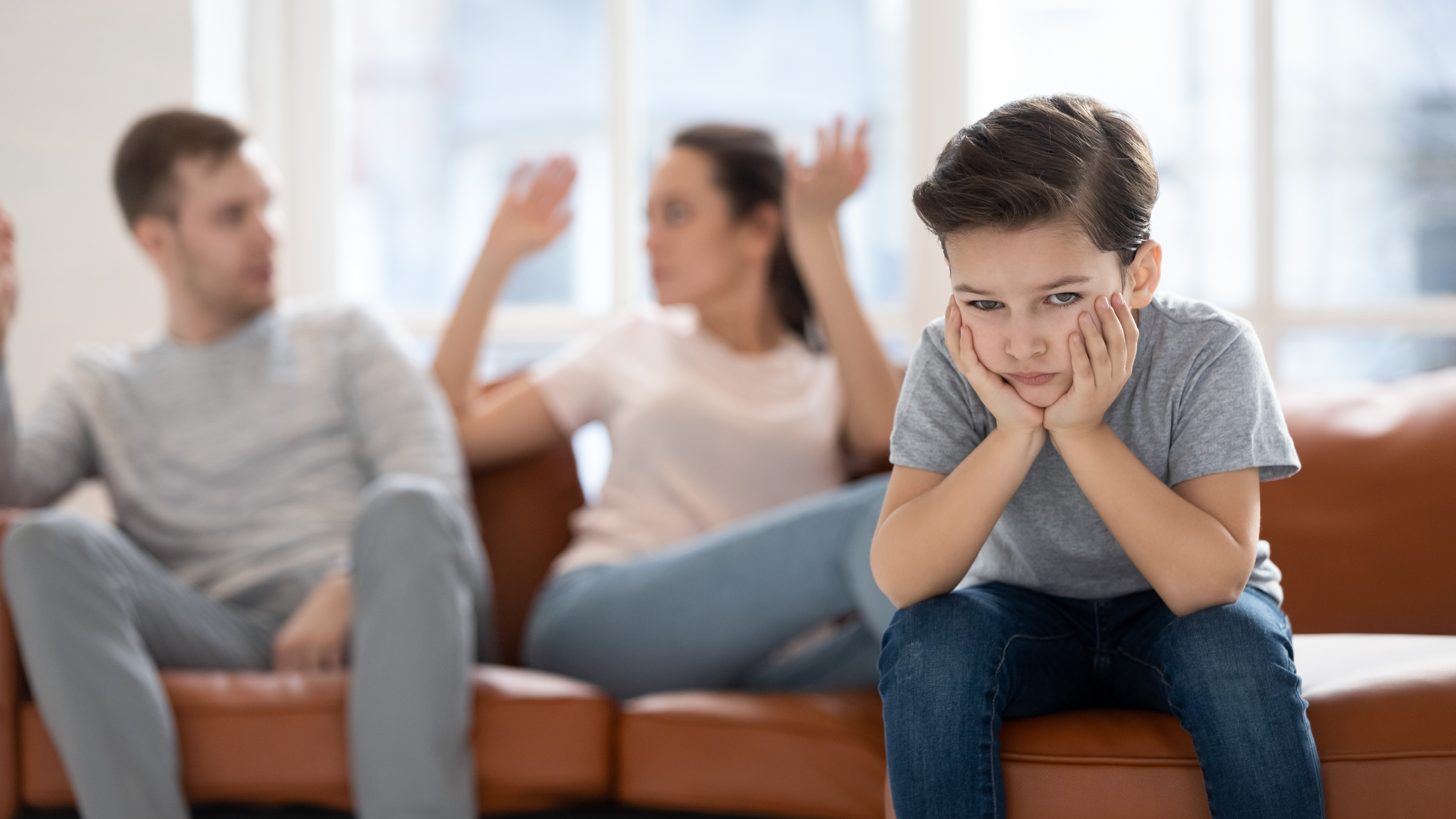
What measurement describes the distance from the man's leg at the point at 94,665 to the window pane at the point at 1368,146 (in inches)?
87.2

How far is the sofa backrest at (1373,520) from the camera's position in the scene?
1422 mm

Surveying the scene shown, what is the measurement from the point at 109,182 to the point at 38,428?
83 cm

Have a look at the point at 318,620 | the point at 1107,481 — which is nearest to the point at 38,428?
the point at 318,620

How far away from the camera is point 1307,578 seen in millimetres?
1474

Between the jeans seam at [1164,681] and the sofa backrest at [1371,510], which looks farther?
the sofa backrest at [1371,510]

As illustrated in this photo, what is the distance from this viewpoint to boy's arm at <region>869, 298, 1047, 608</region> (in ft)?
3.15

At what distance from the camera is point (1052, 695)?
3.32 feet

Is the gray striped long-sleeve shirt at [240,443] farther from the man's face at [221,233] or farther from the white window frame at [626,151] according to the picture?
the white window frame at [626,151]

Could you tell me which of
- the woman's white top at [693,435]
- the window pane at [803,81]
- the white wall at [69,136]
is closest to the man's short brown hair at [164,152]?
the white wall at [69,136]

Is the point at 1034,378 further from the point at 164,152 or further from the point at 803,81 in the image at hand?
the point at 803,81

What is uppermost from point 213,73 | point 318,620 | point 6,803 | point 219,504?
point 213,73

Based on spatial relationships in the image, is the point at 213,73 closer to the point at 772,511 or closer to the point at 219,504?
the point at 219,504

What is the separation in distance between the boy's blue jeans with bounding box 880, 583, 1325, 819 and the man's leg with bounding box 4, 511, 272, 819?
2.93ft

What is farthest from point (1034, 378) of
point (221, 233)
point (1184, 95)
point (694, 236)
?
point (1184, 95)
